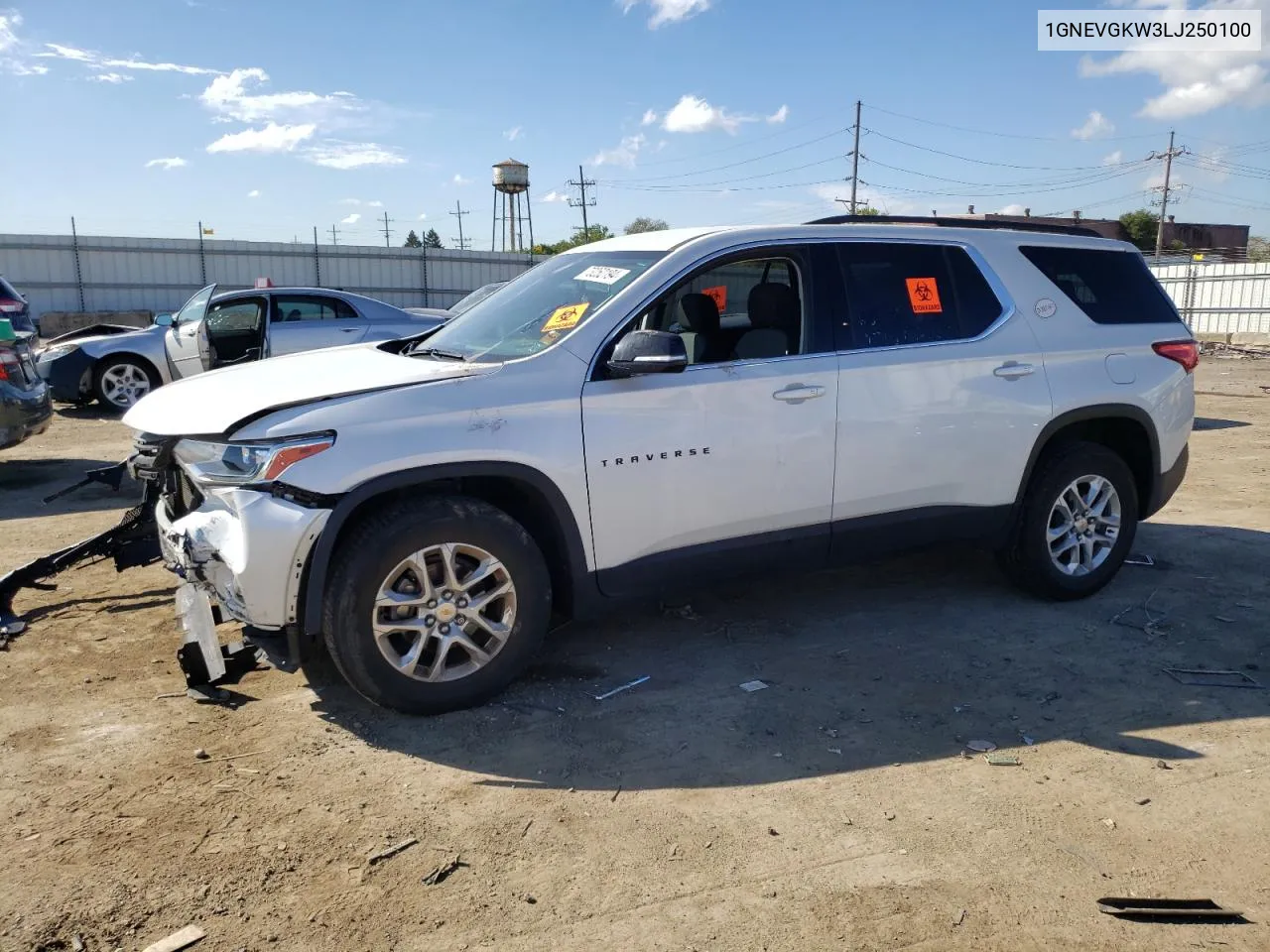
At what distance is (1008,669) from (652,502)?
1772mm

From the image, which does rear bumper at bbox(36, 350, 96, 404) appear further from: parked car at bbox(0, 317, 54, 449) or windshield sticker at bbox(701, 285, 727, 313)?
windshield sticker at bbox(701, 285, 727, 313)

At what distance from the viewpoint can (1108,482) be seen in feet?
17.1

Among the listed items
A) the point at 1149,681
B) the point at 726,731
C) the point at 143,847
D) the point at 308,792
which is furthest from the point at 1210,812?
the point at 143,847

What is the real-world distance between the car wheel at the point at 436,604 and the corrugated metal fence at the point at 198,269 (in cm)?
2260

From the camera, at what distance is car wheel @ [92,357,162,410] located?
12.3m

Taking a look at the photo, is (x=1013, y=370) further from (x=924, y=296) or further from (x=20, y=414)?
(x=20, y=414)

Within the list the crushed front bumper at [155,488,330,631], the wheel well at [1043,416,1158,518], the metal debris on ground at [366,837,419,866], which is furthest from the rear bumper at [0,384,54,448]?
the wheel well at [1043,416,1158,518]

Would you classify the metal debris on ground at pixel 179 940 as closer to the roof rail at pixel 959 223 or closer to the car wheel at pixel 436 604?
the car wheel at pixel 436 604

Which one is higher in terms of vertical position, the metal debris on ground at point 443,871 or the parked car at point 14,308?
the parked car at point 14,308

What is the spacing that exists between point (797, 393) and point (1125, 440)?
Result: 7.43 ft

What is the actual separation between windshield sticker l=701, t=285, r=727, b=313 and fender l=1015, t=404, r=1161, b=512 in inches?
67.2

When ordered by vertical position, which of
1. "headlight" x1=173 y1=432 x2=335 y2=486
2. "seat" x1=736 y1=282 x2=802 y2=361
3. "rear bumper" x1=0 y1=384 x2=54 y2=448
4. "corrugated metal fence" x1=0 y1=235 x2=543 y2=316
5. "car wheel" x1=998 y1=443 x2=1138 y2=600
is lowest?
"car wheel" x1=998 y1=443 x2=1138 y2=600

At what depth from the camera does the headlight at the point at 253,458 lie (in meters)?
3.52

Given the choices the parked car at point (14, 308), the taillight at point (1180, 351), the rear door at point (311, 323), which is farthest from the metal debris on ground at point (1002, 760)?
the parked car at point (14, 308)
